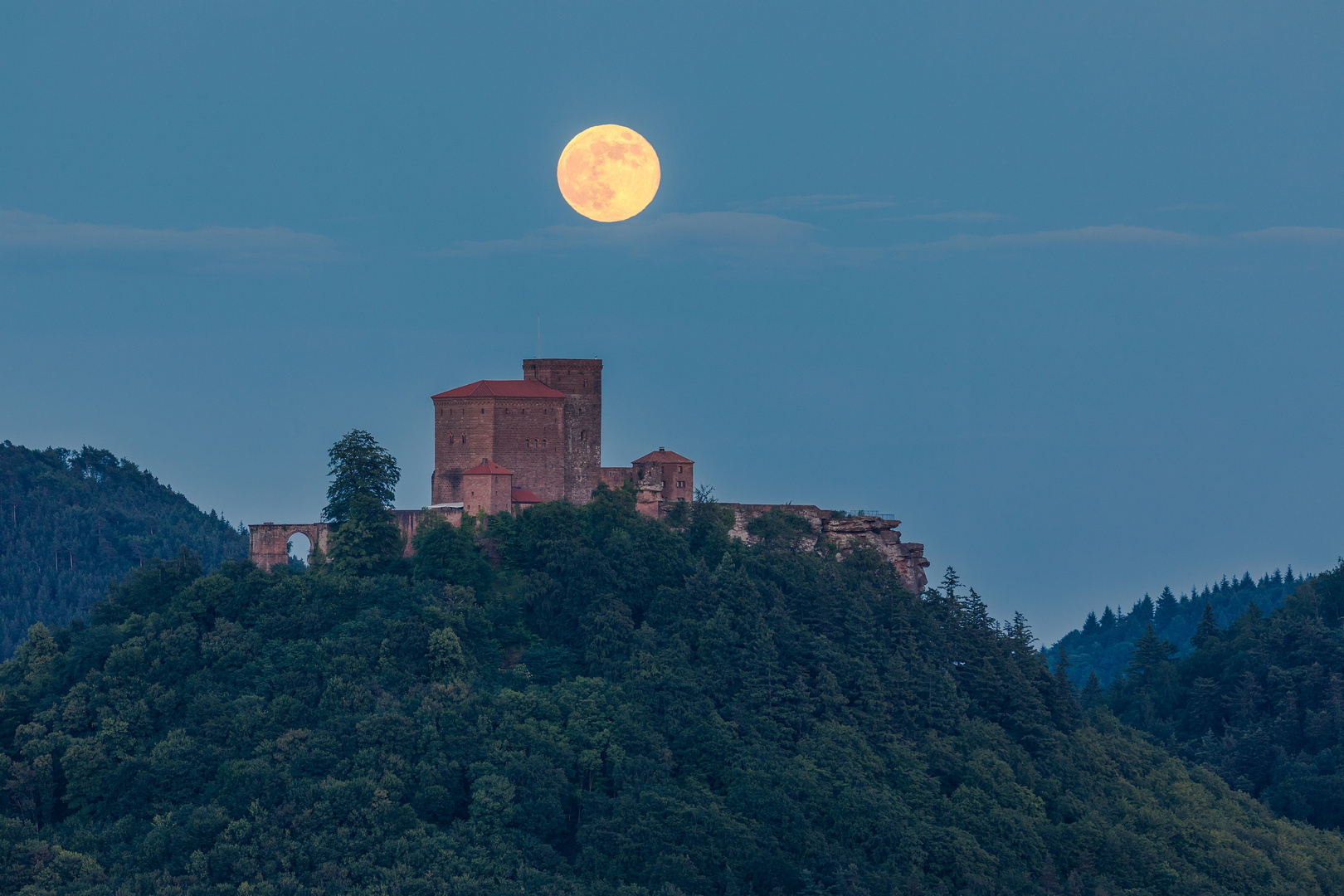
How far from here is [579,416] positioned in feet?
225

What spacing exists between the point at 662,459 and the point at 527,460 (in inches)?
259

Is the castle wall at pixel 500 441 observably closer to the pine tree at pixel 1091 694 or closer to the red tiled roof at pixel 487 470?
the red tiled roof at pixel 487 470

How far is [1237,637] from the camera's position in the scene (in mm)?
95688

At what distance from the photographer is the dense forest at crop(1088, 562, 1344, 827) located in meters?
78.5

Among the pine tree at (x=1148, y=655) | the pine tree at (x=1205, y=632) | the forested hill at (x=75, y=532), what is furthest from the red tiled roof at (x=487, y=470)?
the forested hill at (x=75, y=532)

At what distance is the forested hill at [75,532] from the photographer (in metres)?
153

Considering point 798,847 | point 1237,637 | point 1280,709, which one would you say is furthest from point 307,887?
point 1237,637

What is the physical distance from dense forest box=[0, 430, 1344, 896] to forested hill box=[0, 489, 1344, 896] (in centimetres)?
12

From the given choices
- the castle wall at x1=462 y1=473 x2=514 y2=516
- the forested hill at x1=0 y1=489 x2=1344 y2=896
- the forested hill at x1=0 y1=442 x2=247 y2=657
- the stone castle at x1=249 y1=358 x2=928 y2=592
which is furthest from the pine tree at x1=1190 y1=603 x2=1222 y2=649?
the forested hill at x1=0 y1=442 x2=247 y2=657

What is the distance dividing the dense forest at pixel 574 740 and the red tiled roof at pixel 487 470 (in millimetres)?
2135

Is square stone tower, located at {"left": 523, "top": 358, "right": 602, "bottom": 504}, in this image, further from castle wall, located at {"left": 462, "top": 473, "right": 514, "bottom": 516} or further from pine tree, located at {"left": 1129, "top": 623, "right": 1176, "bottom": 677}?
pine tree, located at {"left": 1129, "top": 623, "right": 1176, "bottom": 677}

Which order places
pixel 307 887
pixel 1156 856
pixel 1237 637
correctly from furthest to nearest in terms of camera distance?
pixel 1237 637
pixel 1156 856
pixel 307 887

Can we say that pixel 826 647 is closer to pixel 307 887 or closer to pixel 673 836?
pixel 673 836

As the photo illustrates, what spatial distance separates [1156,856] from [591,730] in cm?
2212
